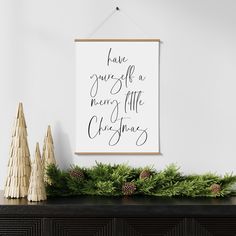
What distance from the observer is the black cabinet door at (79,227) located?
5.48 ft

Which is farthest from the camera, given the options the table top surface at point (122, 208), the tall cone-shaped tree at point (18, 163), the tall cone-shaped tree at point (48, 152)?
the tall cone-shaped tree at point (48, 152)

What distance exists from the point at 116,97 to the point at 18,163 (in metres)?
0.54

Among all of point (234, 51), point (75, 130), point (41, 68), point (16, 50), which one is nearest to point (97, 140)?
point (75, 130)

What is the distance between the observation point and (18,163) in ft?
5.94

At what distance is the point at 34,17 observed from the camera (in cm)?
200

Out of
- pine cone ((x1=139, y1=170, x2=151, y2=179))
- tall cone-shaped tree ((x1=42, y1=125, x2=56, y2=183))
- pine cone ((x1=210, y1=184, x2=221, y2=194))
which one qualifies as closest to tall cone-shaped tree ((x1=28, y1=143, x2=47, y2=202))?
tall cone-shaped tree ((x1=42, y1=125, x2=56, y2=183))

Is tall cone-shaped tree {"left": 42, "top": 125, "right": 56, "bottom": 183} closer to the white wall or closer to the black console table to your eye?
the white wall

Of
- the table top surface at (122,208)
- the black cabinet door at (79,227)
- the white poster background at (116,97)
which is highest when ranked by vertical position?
the white poster background at (116,97)

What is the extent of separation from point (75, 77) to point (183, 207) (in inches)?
31.2

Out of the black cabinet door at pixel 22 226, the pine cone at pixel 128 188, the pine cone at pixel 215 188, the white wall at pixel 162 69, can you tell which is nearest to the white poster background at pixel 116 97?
the white wall at pixel 162 69

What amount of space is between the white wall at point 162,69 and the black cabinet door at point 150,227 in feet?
1.15

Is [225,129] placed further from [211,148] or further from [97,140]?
[97,140]

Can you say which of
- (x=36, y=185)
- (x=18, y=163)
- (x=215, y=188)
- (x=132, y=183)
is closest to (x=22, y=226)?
(x=36, y=185)

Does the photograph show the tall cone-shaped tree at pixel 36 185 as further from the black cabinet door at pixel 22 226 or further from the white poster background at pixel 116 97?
the white poster background at pixel 116 97
